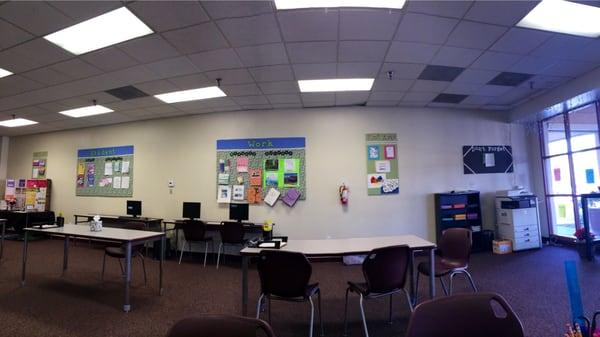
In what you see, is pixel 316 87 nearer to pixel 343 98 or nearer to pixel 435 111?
pixel 343 98

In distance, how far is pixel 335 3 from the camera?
248 cm

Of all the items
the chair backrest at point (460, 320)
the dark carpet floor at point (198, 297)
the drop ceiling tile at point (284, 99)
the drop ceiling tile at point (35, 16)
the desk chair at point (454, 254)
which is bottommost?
the dark carpet floor at point (198, 297)

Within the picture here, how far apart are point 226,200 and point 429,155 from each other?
4092 millimetres

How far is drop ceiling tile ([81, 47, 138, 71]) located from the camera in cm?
319

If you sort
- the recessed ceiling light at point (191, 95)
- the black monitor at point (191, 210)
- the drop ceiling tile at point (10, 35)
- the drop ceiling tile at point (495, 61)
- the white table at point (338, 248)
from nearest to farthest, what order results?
1. the white table at point (338, 248)
2. the drop ceiling tile at point (10, 35)
3. the drop ceiling tile at point (495, 61)
4. the recessed ceiling light at point (191, 95)
5. the black monitor at point (191, 210)

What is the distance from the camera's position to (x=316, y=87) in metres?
4.34

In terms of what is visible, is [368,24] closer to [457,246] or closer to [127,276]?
[457,246]

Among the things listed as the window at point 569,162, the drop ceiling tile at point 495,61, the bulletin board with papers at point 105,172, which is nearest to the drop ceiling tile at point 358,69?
the drop ceiling tile at point 495,61

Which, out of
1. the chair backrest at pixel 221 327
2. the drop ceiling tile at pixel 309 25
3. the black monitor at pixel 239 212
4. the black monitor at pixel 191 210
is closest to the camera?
the chair backrest at pixel 221 327

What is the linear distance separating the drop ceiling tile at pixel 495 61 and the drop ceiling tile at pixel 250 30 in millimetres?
2664

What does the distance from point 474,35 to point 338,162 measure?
2.82 meters

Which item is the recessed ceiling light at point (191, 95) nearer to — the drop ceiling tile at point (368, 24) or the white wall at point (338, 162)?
the white wall at point (338, 162)

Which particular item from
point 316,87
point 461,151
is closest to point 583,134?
point 461,151

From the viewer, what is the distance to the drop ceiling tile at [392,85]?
13.5ft
